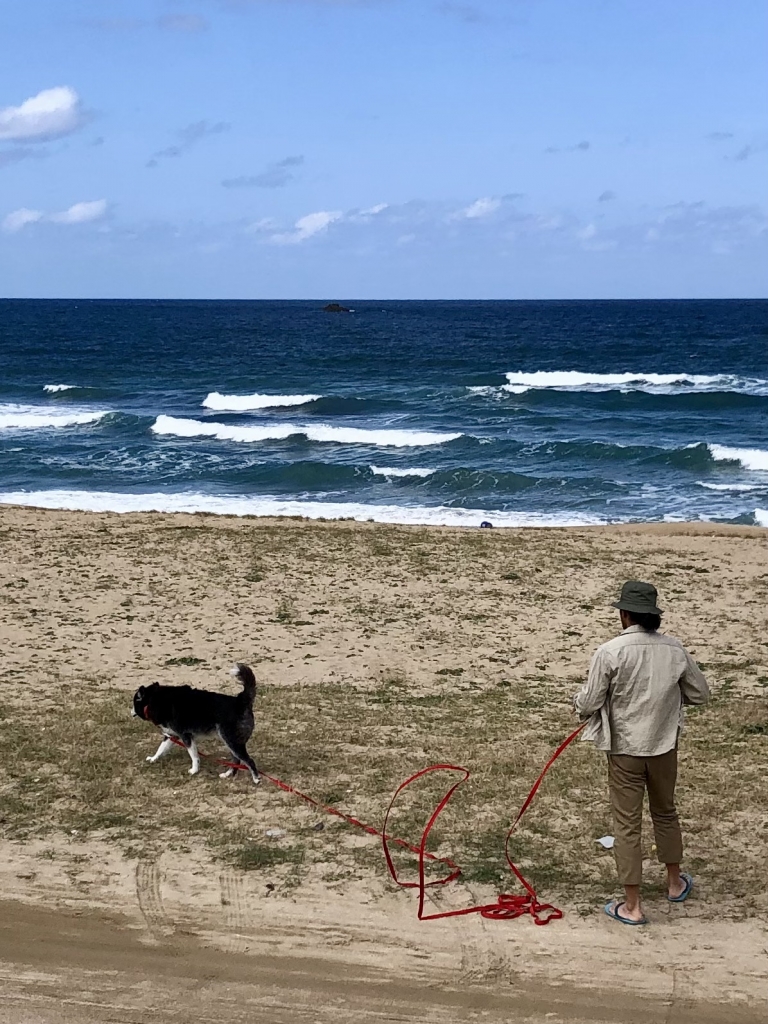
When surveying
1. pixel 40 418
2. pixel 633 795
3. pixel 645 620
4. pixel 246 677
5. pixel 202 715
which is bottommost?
pixel 202 715

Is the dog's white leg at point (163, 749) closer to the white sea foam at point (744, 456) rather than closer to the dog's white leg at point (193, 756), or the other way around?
the dog's white leg at point (193, 756)

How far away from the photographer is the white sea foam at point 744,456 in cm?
2773

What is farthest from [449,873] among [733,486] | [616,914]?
[733,486]

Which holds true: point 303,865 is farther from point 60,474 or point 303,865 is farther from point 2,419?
point 2,419

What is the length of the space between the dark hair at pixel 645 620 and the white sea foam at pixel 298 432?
2578 cm

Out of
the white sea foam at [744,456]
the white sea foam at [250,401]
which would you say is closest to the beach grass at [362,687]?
the white sea foam at [744,456]

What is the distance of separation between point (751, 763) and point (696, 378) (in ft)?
137

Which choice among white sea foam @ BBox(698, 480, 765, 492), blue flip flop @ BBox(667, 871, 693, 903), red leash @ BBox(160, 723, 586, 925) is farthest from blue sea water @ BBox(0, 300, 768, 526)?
blue flip flop @ BBox(667, 871, 693, 903)

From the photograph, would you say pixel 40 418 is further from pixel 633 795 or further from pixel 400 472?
pixel 633 795

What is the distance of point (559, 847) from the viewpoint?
607 cm

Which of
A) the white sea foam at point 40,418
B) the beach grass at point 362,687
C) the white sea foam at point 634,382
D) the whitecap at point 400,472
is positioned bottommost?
the beach grass at point 362,687

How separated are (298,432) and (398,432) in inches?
116

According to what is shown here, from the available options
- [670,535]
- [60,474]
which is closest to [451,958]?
[670,535]

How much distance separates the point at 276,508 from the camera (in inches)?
899
